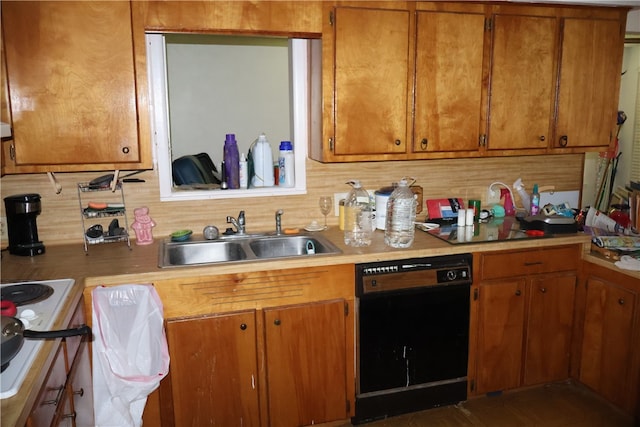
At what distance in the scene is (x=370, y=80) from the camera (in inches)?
94.7

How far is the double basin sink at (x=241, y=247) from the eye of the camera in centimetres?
245

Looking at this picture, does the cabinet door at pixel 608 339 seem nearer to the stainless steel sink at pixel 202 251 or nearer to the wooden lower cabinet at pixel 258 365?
the wooden lower cabinet at pixel 258 365

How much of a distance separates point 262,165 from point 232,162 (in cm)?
17

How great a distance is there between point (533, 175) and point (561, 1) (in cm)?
103

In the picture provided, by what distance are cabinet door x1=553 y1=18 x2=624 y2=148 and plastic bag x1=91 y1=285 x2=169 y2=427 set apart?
7.41 feet

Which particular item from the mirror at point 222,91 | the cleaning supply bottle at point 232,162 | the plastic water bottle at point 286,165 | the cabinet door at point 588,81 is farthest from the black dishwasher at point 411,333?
the mirror at point 222,91

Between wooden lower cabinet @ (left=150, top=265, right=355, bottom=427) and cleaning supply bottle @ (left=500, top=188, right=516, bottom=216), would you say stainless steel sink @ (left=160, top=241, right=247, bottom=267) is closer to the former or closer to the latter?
wooden lower cabinet @ (left=150, top=265, right=355, bottom=427)

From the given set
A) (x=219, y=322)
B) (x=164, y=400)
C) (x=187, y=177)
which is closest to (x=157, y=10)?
(x=187, y=177)

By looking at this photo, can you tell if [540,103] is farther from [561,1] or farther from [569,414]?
[569,414]

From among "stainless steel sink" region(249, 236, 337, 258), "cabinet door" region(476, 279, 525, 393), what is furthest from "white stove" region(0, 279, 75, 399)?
"cabinet door" region(476, 279, 525, 393)

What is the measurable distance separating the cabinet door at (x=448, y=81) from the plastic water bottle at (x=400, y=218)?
245mm

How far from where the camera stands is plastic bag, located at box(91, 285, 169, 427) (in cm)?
194

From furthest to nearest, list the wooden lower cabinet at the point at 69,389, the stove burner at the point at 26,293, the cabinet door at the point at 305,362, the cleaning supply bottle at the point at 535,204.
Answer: the cleaning supply bottle at the point at 535,204 < the cabinet door at the point at 305,362 < the stove burner at the point at 26,293 < the wooden lower cabinet at the point at 69,389

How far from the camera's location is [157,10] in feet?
7.00
